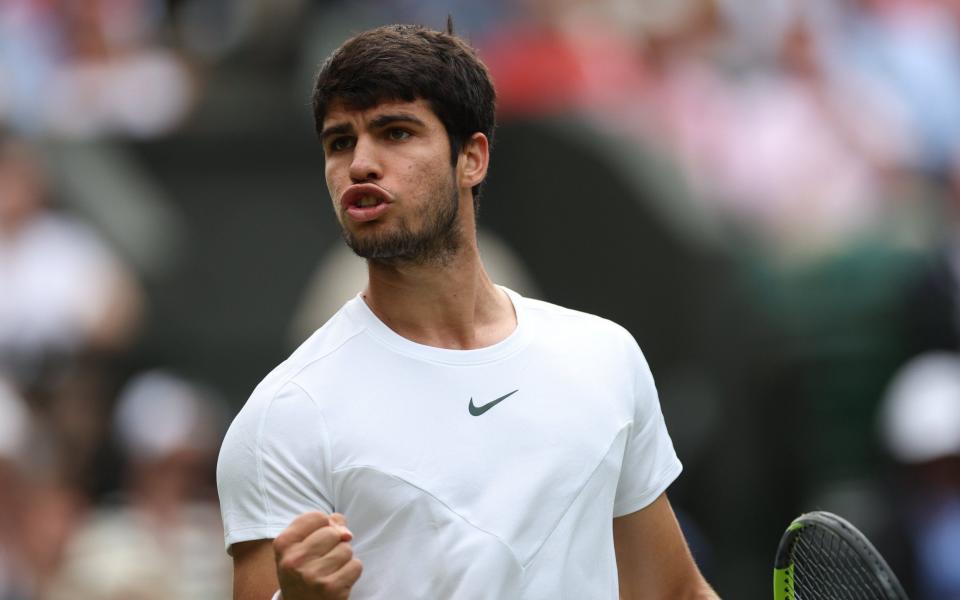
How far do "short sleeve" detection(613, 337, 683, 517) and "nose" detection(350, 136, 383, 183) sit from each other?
0.73 metres

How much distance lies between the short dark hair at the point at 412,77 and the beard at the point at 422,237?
102 mm

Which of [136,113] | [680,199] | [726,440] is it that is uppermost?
[136,113]

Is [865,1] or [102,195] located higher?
[865,1]

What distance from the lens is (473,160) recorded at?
148 inches

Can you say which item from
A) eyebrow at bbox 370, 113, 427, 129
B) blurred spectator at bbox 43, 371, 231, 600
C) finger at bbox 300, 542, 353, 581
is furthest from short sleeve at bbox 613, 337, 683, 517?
blurred spectator at bbox 43, 371, 231, 600

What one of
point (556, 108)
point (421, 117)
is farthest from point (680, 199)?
point (421, 117)

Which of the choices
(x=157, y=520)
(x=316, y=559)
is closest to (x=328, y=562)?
(x=316, y=559)

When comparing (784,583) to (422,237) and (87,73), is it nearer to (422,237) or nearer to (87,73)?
(422,237)

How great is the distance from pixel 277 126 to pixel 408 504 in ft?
20.1

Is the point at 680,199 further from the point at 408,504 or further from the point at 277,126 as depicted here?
the point at 408,504

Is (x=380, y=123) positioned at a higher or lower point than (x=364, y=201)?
higher

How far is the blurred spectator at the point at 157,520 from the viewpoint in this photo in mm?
7480

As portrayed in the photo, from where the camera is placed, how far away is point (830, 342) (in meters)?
8.78

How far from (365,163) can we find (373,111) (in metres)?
0.11
